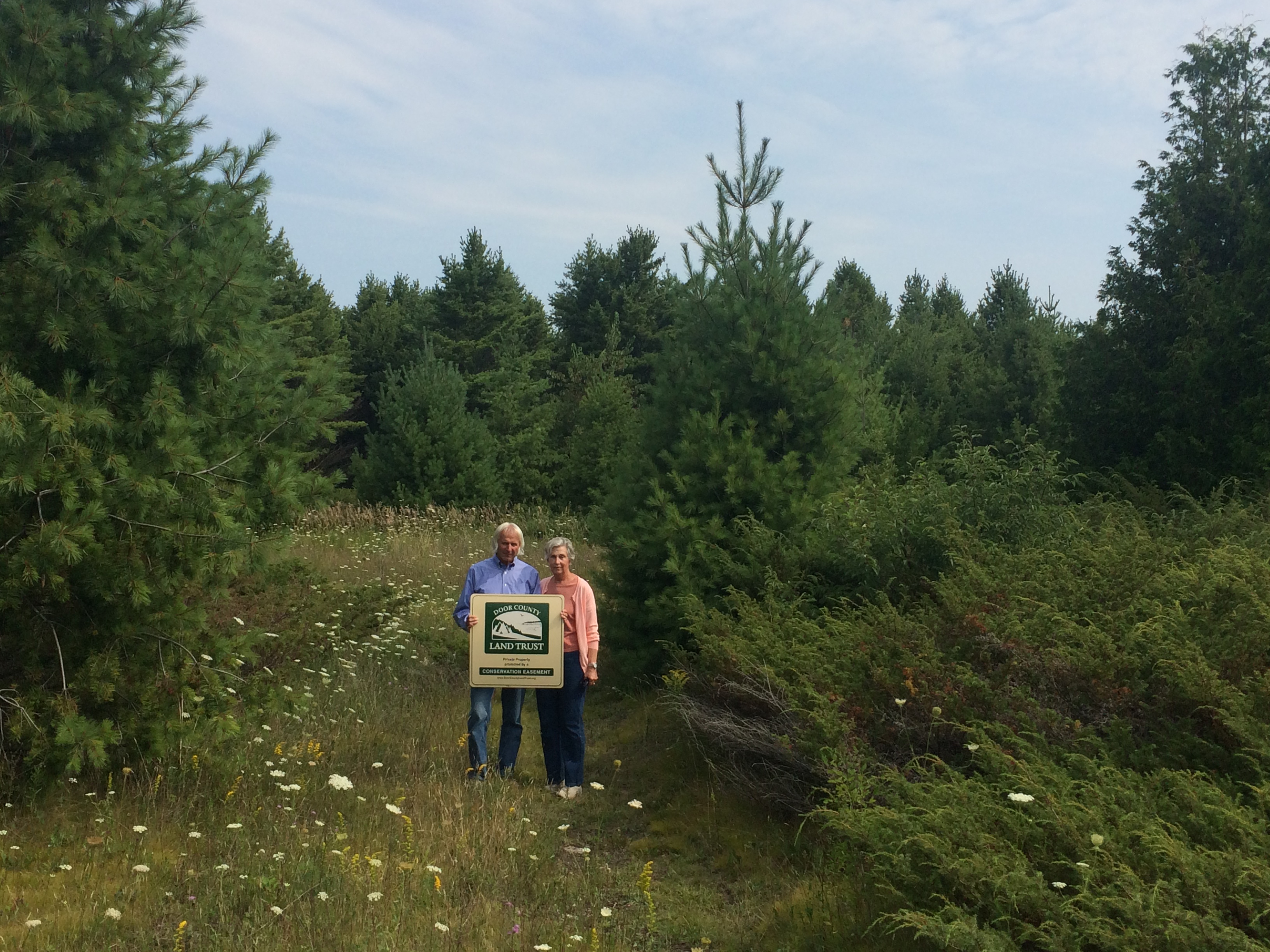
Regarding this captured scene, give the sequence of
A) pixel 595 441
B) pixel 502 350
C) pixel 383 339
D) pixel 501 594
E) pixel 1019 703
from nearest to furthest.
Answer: pixel 1019 703
pixel 501 594
pixel 595 441
pixel 502 350
pixel 383 339

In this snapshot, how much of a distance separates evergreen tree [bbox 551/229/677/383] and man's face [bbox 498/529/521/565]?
1213 inches

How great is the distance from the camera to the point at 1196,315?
11203 mm

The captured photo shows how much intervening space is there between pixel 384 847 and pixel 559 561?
2.21 m

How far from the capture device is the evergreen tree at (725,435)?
8852 mm

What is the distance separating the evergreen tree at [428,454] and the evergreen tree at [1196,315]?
1280 cm

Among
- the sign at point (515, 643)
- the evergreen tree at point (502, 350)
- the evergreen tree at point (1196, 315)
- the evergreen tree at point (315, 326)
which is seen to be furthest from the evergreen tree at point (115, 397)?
the evergreen tree at point (315, 326)

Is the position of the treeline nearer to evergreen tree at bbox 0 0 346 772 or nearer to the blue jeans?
evergreen tree at bbox 0 0 346 772

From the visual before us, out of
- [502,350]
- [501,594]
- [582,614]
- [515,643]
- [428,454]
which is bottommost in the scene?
[515,643]

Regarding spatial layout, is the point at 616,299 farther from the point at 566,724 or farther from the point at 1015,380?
the point at 566,724

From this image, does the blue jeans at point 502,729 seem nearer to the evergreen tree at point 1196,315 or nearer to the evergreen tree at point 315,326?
the evergreen tree at point 1196,315

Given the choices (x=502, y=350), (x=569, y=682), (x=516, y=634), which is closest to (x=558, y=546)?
(x=516, y=634)

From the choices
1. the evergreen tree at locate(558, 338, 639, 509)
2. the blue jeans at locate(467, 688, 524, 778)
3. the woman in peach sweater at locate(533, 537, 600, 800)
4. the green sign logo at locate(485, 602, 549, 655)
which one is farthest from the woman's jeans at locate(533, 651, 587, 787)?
the evergreen tree at locate(558, 338, 639, 509)

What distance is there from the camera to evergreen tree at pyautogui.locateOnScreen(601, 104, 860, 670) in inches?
348

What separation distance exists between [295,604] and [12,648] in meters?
3.84
